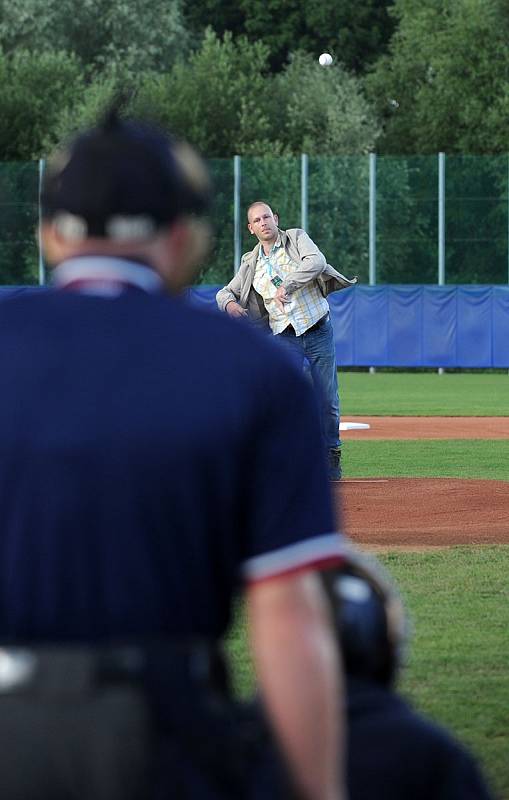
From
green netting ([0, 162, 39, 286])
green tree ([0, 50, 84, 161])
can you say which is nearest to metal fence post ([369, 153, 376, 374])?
green netting ([0, 162, 39, 286])

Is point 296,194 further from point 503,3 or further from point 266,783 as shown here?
point 266,783

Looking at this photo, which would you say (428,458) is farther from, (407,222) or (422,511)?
(407,222)

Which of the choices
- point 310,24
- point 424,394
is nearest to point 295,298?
point 424,394

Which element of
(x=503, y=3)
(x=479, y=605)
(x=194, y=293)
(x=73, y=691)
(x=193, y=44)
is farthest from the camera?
(x=193, y=44)

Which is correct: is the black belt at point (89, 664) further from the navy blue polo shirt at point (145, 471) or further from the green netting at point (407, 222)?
the green netting at point (407, 222)

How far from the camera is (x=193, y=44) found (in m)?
60.7

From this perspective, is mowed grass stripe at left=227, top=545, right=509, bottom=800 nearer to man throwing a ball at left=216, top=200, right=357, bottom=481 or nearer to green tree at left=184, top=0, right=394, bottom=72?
man throwing a ball at left=216, top=200, right=357, bottom=481

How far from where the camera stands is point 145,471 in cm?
218

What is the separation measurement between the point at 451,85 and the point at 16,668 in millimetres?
53276

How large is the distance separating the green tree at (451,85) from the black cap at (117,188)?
49450mm

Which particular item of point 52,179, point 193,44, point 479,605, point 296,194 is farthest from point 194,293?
point 52,179

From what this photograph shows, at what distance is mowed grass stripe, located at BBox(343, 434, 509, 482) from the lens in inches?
559

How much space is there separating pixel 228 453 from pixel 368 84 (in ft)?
184

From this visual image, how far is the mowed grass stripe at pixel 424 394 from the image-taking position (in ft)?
78.0
